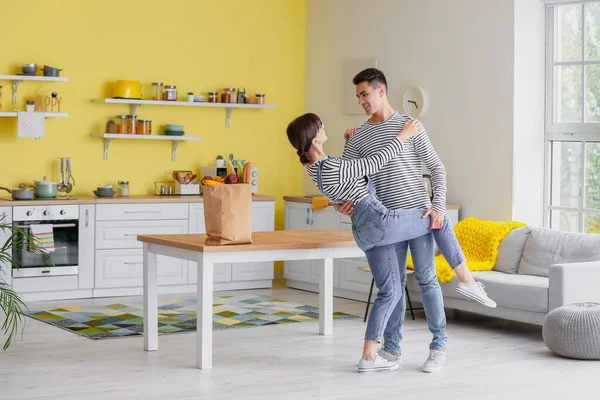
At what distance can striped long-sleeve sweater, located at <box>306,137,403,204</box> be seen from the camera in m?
4.44

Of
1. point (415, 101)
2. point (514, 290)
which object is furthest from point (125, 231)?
point (514, 290)

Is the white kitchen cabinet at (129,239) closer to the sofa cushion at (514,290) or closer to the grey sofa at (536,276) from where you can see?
the grey sofa at (536,276)

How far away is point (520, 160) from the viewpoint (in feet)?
22.4

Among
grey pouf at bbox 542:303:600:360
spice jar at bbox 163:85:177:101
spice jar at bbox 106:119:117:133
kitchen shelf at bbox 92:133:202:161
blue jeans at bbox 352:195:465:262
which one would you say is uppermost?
spice jar at bbox 163:85:177:101

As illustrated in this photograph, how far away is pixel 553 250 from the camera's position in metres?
6.14

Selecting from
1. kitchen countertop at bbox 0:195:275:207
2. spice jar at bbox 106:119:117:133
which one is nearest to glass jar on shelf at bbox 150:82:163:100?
spice jar at bbox 106:119:117:133

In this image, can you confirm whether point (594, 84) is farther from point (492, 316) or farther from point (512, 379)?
point (512, 379)

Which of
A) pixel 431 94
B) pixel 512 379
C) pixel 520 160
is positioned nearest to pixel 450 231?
pixel 512 379

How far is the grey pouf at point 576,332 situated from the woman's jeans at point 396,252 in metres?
0.71

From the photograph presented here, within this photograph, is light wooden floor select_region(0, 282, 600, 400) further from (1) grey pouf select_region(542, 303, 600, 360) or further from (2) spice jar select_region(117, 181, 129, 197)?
(2) spice jar select_region(117, 181, 129, 197)

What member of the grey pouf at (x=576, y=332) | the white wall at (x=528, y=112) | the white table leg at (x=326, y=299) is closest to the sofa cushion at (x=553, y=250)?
the white wall at (x=528, y=112)

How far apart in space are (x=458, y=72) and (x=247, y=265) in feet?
7.59

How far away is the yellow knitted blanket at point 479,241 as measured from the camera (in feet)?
21.1

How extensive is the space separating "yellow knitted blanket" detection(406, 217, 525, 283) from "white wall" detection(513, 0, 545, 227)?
0.94ft
